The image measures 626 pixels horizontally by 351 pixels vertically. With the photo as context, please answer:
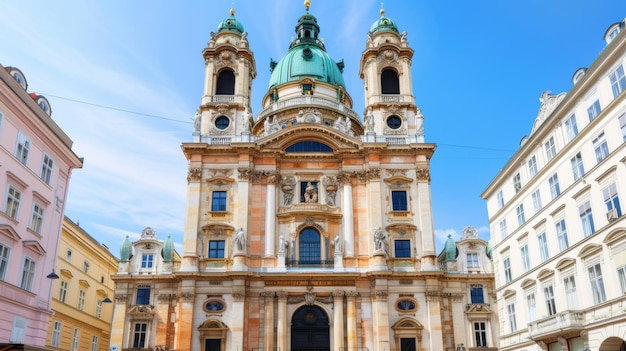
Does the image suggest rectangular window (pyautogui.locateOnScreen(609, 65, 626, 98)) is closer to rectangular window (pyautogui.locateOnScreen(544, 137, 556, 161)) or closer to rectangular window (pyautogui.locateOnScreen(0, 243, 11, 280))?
rectangular window (pyautogui.locateOnScreen(544, 137, 556, 161))

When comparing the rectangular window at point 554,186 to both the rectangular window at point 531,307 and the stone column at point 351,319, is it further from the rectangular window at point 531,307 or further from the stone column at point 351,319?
the stone column at point 351,319

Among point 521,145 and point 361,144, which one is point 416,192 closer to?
point 361,144

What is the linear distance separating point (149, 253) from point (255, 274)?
10.1 metres

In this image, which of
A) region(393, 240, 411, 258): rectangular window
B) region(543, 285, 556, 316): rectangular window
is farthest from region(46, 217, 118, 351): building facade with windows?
region(543, 285, 556, 316): rectangular window

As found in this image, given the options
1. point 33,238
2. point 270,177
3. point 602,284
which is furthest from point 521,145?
point 33,238

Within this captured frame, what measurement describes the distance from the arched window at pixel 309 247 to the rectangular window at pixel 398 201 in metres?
6.93

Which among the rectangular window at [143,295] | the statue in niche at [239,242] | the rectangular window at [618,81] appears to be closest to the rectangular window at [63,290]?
the rectangular window at [143,295]

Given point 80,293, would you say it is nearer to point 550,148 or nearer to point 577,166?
point 550,148

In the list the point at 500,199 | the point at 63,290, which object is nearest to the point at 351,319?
the point at 500,199

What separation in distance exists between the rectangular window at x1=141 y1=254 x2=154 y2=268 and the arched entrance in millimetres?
13162

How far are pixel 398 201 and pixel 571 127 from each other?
65.8 ft

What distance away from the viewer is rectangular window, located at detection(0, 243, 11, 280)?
2477 cm

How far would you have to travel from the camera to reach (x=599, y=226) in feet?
87.0

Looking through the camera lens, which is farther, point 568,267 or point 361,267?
point 361,267
